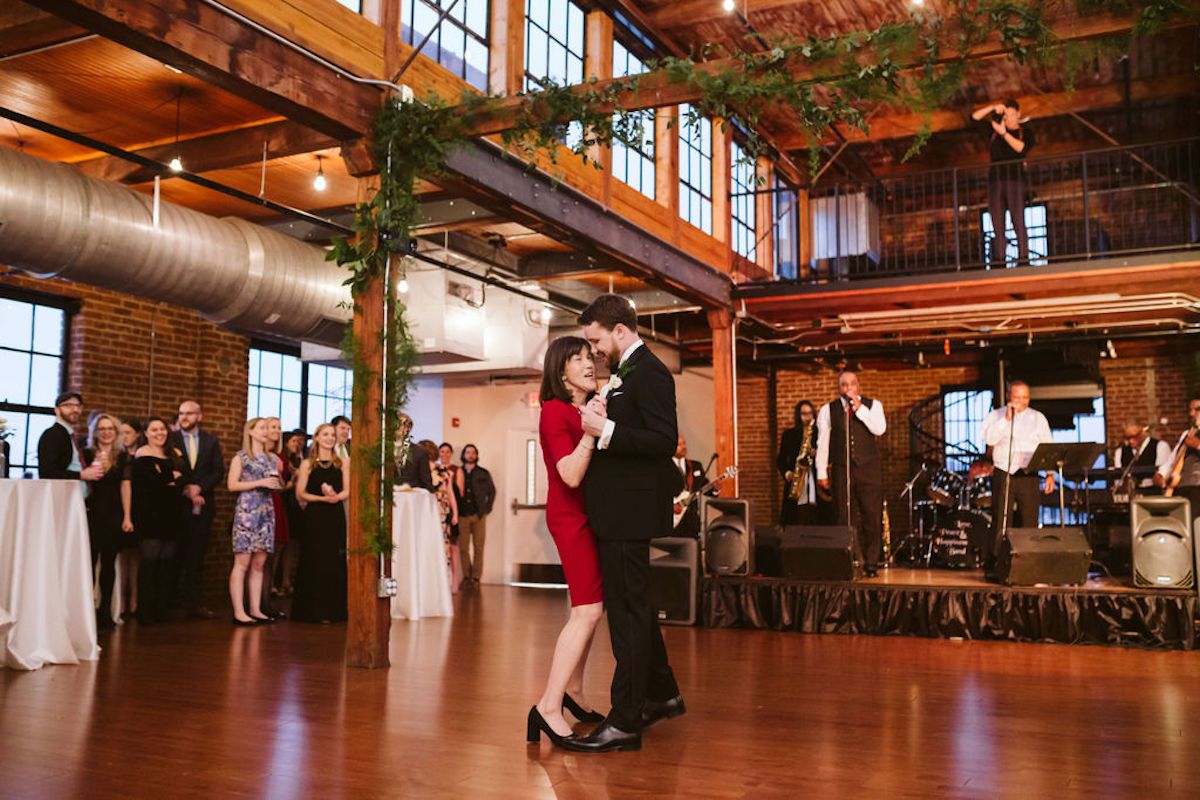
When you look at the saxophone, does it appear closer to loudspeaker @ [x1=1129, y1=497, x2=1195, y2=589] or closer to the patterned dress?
loudspeaker @ [x1=1129, y1=497, x2=1195, y2=589]

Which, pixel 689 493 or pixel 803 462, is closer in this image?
pixel 803 462

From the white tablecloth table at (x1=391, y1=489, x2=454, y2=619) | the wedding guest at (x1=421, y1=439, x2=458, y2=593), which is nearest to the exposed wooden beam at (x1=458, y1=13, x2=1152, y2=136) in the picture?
the white tablecloth table at (x1=391, y1=489, x2=454, y2=619)

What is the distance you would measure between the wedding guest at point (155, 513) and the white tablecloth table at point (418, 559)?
5.29ft

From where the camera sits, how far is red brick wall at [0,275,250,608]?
29.4ft

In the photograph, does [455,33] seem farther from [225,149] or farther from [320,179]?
[225,149]

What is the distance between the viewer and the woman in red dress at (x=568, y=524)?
3.56 meters

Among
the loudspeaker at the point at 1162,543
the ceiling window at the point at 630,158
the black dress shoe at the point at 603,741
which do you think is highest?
the ceiling window at the point at 630,158

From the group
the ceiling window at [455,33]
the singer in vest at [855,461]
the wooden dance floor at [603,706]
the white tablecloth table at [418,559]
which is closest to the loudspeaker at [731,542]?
the singer in vest at [855,461]

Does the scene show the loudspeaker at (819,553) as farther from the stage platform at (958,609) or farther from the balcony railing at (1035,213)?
the balcony railing at (1035,213)

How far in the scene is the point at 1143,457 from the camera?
35.4 ft

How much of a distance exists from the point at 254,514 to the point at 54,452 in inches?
54.3

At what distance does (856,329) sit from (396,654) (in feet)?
22.9

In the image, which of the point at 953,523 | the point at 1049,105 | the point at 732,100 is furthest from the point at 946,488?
the point at 732,100

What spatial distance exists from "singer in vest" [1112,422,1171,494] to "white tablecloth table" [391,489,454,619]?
6403 millimetres
